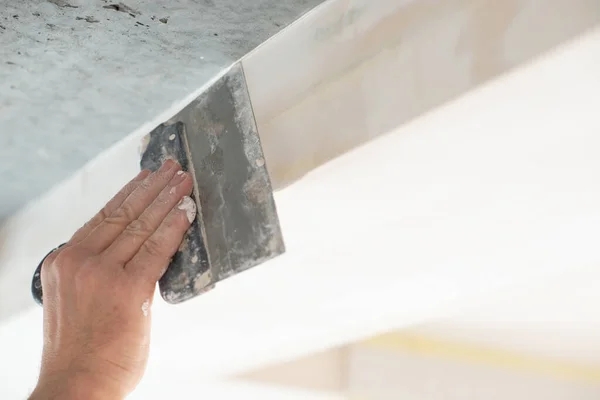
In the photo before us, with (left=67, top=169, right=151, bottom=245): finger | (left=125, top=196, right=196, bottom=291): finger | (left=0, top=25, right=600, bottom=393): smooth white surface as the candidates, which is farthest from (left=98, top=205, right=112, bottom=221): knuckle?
(left=0, top=25, right=600, bottom=393): smooth white surface

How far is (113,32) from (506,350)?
2.00m

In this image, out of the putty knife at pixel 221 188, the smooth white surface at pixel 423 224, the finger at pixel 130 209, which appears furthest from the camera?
the finger at pixel 130 209

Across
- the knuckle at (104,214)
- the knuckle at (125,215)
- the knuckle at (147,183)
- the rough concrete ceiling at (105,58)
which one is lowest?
the knuckle at (125,215)

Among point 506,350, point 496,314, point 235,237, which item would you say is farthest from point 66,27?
point 506,350

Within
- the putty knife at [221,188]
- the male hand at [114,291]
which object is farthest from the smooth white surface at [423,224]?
the male hand at [114,291]

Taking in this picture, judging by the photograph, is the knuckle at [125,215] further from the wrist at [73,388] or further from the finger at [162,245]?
the wrist at [73,388]

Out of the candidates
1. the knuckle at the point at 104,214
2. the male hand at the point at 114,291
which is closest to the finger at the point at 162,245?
the male hand at the point at 114,291

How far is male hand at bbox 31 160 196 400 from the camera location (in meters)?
0.77

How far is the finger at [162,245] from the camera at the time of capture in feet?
2.54

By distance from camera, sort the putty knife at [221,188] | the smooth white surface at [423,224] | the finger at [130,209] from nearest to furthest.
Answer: the smooth white surface at [423,224]
the putty knife at [221,188]
the finger at [130,209]

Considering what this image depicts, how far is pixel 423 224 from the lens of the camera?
82 cm

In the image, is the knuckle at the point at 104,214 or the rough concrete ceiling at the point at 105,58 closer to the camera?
the rough concrete ceiling at the point at 105,58

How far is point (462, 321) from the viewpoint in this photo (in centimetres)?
200

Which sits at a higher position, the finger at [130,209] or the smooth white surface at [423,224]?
the finger at [130,209]
